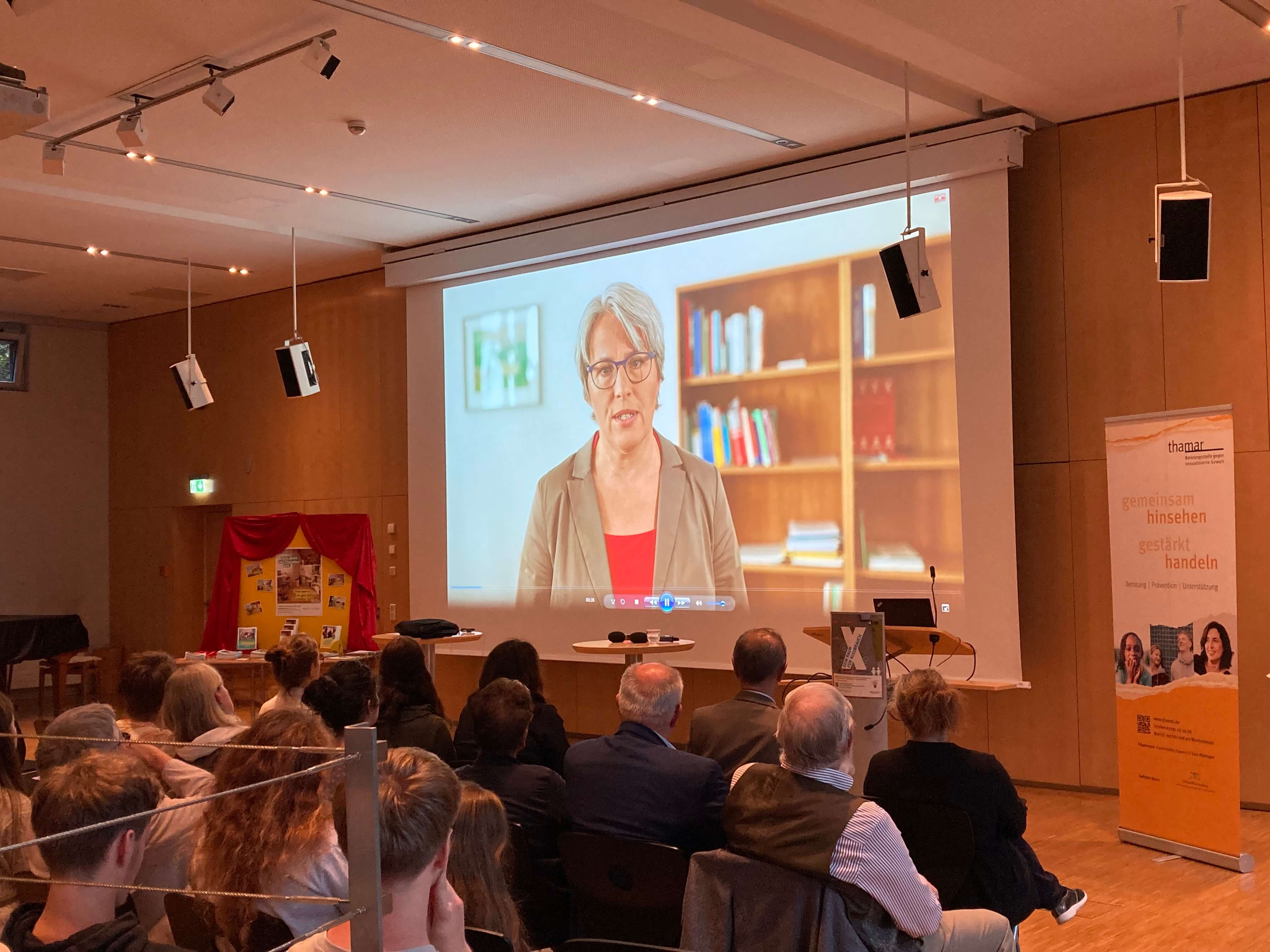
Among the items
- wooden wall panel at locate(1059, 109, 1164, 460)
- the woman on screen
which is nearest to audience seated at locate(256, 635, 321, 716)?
the woman on screen

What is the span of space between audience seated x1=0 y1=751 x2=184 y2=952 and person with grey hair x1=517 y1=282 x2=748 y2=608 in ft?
19.8

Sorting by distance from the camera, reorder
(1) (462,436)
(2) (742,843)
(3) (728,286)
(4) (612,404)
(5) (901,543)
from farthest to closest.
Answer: (1) (462,436) < (4) (612,404) < (3) (728,286) < (5) (901,543) < (2) (742,843)

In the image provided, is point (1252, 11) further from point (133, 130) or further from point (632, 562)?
point (133, 130)

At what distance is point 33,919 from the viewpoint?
5.52ft

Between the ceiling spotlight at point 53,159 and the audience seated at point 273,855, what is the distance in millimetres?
5357

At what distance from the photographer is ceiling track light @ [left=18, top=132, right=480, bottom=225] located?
6738mm

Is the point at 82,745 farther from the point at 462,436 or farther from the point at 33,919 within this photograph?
the point at 462,436

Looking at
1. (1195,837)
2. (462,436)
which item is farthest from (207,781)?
(462,436)

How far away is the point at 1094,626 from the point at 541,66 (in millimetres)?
4213

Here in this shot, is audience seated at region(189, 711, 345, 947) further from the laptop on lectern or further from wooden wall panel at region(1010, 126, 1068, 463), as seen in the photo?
wooden wall panel at region(1010, 126, 1068, 463)

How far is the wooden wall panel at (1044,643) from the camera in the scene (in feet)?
21.6

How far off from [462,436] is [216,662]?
2529 mm

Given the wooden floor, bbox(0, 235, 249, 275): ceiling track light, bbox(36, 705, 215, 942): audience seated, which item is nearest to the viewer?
bbox(36, 705, 215, 942): audience seated

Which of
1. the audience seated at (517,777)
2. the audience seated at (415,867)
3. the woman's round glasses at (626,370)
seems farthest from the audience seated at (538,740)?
the woman's round glasses at (626,370)
